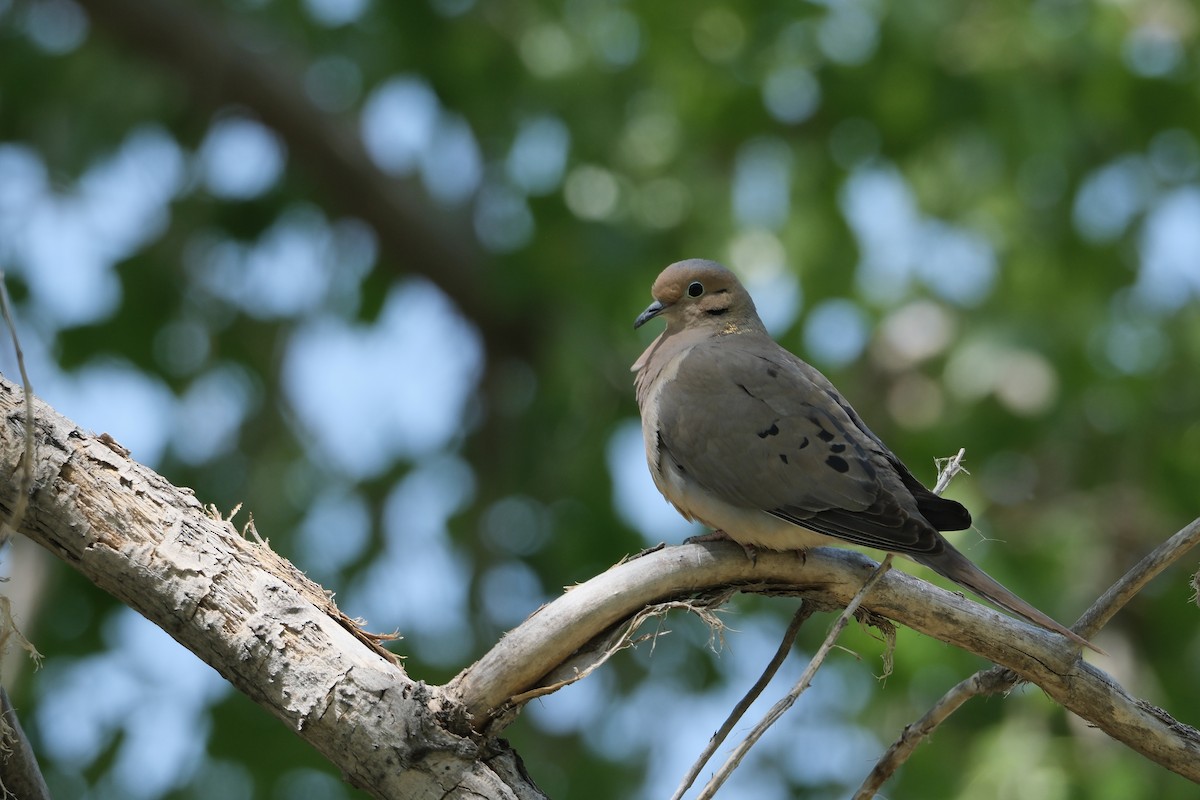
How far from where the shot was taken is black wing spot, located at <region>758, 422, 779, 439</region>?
3061mm

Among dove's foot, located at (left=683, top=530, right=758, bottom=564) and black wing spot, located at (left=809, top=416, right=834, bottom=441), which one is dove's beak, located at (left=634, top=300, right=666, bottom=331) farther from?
dove's foot, located at (left=683, top=530, right=758, bottom=564)

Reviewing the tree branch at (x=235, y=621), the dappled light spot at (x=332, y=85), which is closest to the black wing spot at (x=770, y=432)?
the tree branch at (x=235, y=621)

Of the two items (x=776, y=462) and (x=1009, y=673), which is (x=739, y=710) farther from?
(x=776, y=462)

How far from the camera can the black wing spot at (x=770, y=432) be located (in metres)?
3.06

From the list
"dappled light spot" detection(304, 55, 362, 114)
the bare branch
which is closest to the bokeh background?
"dappled light spot" detection(304, 55, 362, 114)

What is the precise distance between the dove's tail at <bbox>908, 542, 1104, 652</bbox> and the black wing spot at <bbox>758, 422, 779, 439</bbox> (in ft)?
1.63

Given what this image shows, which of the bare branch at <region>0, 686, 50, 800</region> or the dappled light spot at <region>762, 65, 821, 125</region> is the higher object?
the dappled light spot at <region>762, 65, 821, 125</region>

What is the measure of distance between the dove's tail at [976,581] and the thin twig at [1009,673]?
105mm

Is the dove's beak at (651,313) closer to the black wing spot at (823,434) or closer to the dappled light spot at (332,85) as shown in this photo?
the black wing spot at (823,434)

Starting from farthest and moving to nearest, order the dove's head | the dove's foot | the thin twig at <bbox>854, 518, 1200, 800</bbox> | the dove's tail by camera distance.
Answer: the dove's head → the dove's foot → the dove's tail → the thin twig at <bbox>854, 518, 1200, 800</bbox>

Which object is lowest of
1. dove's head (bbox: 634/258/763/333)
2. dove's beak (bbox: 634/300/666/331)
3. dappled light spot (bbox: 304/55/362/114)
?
dove's beak (bbox: 634/300/666/331)

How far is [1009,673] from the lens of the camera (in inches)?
92.0

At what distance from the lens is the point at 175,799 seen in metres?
5.56

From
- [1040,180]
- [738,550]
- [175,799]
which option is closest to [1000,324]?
[1040,180]
